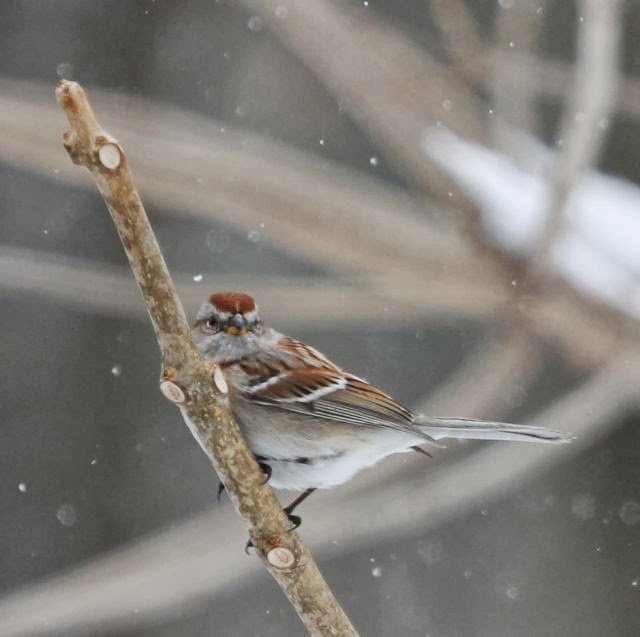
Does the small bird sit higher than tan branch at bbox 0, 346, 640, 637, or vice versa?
the small bird

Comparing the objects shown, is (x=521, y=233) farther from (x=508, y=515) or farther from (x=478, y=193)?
(x=508, y=515)

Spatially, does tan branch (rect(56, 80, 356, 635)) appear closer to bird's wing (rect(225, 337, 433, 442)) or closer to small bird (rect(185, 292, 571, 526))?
small bird (rect(185, 292, 571, 526))

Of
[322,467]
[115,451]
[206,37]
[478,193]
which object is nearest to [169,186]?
[478,193]

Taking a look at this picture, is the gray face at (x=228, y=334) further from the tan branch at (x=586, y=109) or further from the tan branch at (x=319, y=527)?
the tan branch at (x=319, y=527)

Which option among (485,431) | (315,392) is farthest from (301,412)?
(485,431)

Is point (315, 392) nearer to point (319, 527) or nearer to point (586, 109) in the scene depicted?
point (586, 109)

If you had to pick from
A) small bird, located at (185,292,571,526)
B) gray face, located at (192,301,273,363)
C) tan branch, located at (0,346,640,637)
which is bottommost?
tan branch, located at (0,346,640,637)

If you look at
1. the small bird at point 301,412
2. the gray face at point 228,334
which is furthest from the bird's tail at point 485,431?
the gray face at point 228,334

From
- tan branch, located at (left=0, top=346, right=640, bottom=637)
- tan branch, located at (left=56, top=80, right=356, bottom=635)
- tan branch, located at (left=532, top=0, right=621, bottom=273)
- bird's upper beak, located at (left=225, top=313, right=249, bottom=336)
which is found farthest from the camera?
tan branch, located at (left=0, top=346, right=640, bottom=637)

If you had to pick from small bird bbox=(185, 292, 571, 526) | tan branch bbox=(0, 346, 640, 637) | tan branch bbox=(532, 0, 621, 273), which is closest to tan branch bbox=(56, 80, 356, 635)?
small bird bbox=(185, 292, 571, 526)
